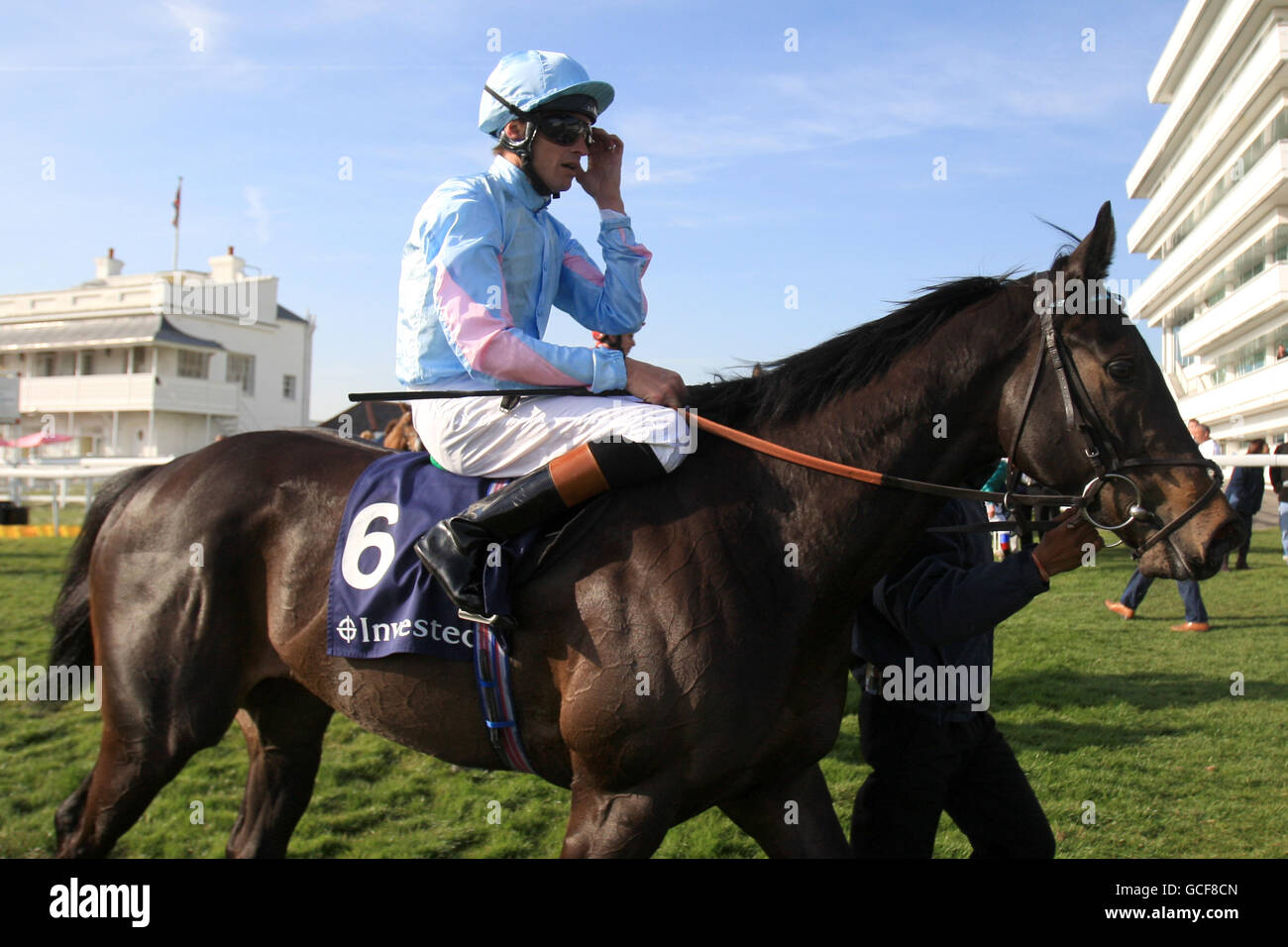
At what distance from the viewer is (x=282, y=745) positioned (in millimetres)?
3301

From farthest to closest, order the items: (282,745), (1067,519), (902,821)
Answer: (282,745), (902,821), (1067,519)

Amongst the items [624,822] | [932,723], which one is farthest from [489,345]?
[932,723]

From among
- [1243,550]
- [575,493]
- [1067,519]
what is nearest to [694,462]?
[575,493]

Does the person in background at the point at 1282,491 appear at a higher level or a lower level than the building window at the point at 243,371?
lower

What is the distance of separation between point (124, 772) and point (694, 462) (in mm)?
2001

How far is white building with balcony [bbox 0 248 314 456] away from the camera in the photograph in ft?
126

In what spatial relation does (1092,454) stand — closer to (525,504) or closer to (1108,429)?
(1108,429)

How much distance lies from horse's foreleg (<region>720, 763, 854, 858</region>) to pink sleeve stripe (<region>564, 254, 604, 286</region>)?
1640mm

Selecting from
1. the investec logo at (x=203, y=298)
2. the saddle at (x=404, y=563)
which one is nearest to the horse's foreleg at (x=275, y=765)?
the saddle at (x=404, y=563)

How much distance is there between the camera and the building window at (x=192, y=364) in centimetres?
3983

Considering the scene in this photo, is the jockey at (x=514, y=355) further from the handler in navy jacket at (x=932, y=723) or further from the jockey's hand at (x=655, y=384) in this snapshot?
the handler in navy jacket at (x=932, y=723)

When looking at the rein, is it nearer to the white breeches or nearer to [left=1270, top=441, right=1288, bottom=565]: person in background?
→ the white breeches

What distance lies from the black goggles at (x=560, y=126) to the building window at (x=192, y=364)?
136ft

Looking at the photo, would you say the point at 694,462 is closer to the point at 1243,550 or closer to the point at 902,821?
the point at 902,821
